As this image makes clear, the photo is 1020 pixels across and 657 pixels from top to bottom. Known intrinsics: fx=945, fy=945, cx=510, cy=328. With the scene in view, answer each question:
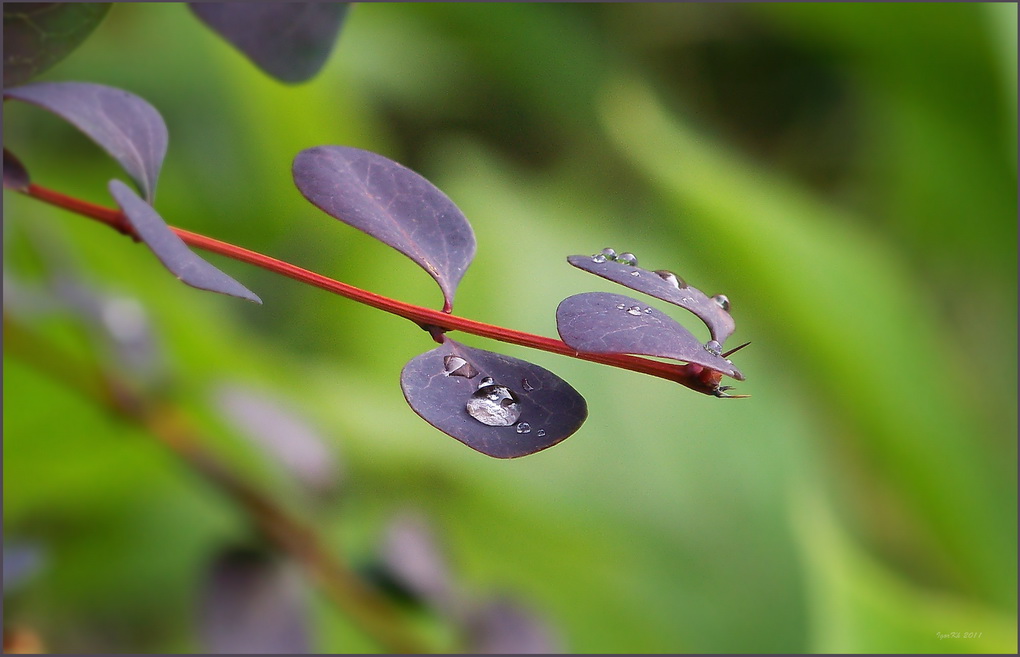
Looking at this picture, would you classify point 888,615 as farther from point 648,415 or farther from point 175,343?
point 175,343

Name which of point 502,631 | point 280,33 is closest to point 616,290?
point 502,631

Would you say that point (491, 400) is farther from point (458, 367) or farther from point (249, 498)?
point (249, 498)

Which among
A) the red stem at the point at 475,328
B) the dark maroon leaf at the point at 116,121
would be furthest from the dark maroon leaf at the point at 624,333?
the dark maroon leaf at the point at 116,121

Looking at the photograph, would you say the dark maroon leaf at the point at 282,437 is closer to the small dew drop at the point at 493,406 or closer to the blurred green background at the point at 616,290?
the blurred green background at the point at 616,290

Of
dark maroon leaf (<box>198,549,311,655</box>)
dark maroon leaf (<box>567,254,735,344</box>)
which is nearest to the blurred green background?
dark maroon leaf (<box>198,549,311,655</box>)

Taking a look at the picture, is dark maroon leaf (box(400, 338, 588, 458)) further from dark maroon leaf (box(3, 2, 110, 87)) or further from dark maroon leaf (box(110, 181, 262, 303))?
dark maroon leaf (box(3, 2, 110, 87))

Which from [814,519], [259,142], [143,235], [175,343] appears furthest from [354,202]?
[259,142]
